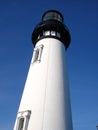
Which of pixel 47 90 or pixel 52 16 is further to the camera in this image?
pixel 52 16

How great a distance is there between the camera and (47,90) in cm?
919

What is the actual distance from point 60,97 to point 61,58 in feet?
9.87

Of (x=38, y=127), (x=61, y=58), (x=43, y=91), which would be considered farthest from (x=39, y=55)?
(x=38, y=127)

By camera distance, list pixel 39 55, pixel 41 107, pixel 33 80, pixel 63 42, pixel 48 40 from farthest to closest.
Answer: pixel 63 42, pixel 48 40, pixel 39 55, pixel 33 80, pixel 41 107

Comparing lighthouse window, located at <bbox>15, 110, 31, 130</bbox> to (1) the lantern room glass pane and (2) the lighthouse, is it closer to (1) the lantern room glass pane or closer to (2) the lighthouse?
(2) the lighthouse

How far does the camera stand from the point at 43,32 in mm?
13125

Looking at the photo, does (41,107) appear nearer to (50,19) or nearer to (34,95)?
(34,95)

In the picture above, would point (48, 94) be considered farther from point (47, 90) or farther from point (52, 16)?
point (52, 16)

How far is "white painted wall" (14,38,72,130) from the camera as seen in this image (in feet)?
26.9

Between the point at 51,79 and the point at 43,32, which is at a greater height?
the point at 43,32

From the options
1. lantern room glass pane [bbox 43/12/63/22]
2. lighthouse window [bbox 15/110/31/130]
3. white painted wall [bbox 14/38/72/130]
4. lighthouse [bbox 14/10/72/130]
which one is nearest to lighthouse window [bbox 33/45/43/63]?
lighthouse [bbox 14/10/72/130]

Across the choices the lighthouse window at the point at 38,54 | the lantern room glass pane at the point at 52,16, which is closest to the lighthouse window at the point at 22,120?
the lighthouse window at the point at 38,54

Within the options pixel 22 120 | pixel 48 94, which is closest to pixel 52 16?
pixel 48 94

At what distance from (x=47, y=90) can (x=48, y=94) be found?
246 millimetres
